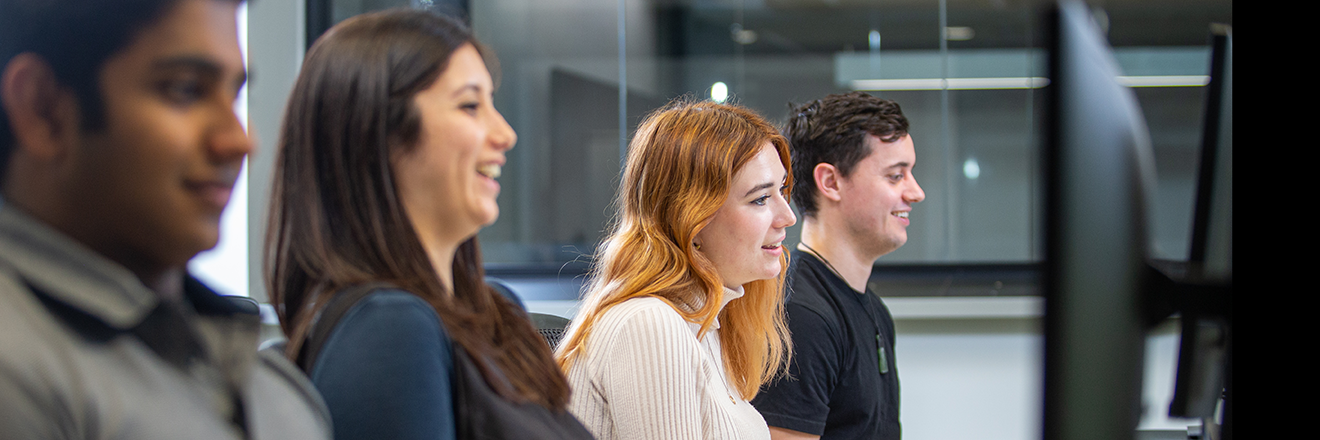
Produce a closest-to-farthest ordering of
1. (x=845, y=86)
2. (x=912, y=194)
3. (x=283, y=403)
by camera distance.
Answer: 1. (x=283, y=403)
2. (x=912, y=194)
3. (x=845, y=86)

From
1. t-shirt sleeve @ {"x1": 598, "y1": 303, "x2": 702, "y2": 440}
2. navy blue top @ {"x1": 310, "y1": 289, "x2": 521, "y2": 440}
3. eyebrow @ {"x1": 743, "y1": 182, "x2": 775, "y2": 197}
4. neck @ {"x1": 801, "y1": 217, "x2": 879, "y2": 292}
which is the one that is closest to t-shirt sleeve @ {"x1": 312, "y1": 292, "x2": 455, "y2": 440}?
navy blue top @ {"x1": 310, "y1": 289, "x2": 521, "y2": 440}

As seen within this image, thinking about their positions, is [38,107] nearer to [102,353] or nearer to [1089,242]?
[102,353]

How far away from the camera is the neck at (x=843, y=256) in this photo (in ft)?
5.68

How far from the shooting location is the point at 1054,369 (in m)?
0.50

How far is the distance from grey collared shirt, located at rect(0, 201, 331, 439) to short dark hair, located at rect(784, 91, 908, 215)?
1.43 meters

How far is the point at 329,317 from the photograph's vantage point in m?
0.67

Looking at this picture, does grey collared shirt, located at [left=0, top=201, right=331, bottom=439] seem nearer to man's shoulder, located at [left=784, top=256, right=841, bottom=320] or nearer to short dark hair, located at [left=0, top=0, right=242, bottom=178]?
short dark hair, located at [left=0, top=0, right=242, bottom=178]

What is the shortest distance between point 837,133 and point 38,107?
1.52m

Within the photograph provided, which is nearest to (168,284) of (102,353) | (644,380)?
(102,353)

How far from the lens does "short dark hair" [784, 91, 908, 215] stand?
181cm

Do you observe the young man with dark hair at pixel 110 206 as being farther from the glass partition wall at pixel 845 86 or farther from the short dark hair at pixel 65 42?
the glass partition wall at pixel 845 86

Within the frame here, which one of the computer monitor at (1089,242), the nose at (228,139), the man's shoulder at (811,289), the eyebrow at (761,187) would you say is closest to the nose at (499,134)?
the nose at (228,139)

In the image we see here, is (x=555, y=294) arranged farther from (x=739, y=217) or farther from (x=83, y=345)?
(x=83, y=345)

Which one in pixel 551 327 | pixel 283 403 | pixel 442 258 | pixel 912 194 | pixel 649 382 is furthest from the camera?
pixel 912 194
